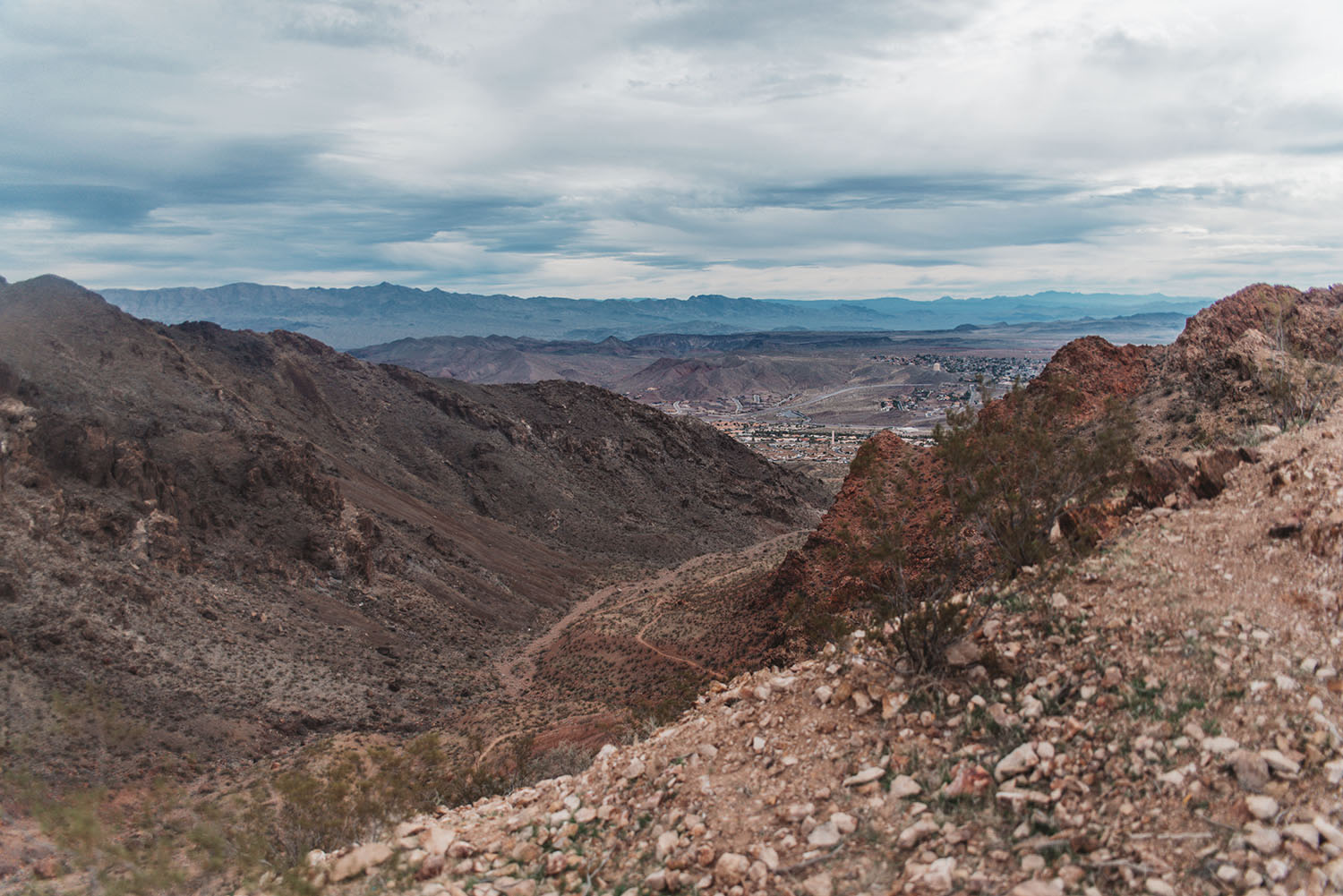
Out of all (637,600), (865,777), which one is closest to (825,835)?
(865,777)

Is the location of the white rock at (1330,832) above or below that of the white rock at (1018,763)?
above

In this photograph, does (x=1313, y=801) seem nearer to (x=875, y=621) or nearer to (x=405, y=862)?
(x=875, y=621)

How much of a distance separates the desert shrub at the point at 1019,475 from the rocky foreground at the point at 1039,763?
81cm

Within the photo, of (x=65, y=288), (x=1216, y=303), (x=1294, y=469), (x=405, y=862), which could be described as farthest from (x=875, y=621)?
(x=65, y=288)

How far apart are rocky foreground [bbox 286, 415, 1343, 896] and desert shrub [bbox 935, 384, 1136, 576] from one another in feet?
2.64

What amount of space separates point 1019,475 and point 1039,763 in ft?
17.2

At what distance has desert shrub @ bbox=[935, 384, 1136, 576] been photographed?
11.0 m

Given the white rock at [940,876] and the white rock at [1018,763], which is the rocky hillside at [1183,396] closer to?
the white rock at [1018,763]

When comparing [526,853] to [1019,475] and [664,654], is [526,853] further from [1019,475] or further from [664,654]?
[664,654]

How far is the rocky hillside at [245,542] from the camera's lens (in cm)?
2247

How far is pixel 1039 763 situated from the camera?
7.28m

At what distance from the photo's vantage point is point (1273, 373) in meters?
17.4

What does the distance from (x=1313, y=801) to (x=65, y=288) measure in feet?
230


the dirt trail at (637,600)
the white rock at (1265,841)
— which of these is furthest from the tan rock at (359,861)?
the dirt trail at (637,600)
